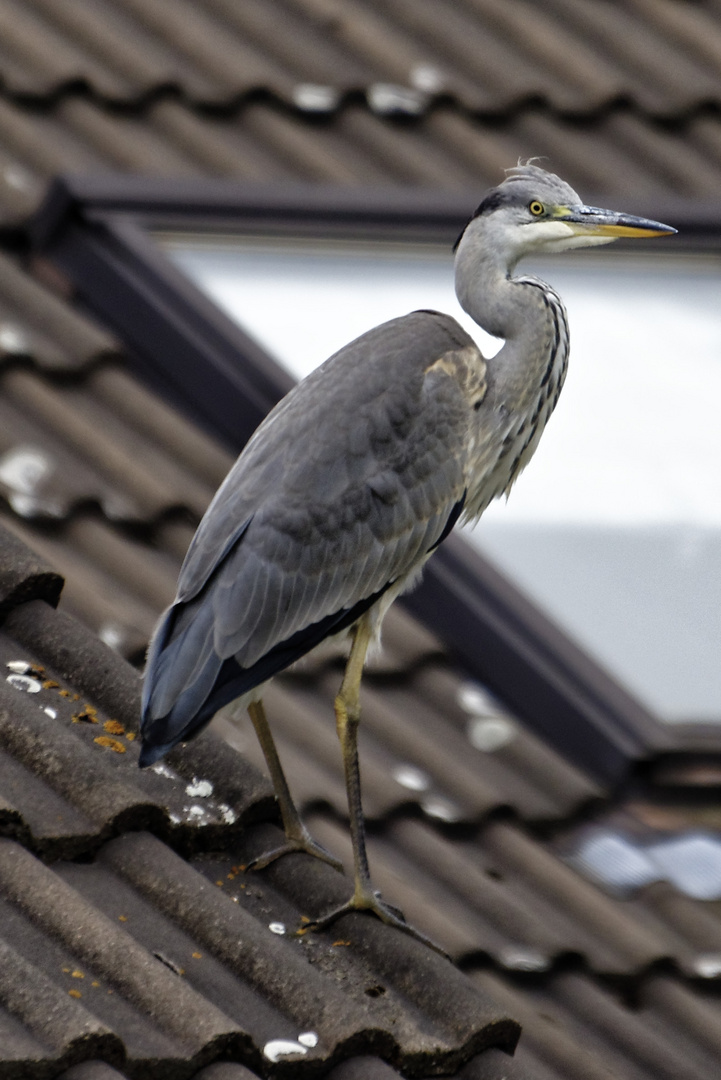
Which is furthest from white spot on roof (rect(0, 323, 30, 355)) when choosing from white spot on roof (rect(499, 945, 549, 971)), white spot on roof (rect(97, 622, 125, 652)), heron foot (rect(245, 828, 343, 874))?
white spot on roof (rect(499, 945, 549, 971))

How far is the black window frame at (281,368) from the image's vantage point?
119 inches

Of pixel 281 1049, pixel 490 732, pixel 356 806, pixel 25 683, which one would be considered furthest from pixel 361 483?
pixel 281 1049

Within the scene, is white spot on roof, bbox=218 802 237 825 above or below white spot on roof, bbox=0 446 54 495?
below

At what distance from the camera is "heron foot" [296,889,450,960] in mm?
2004

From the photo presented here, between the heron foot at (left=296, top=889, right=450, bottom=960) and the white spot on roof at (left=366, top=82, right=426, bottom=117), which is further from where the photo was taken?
the white spot on roof at (left=366, top=82, right=426, bottom=117)

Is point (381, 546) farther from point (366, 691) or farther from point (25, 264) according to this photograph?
point (25, 264)

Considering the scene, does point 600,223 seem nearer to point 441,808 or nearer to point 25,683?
point 441,808

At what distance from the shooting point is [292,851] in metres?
2.12

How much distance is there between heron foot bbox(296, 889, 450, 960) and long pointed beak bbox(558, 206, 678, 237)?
1.17m

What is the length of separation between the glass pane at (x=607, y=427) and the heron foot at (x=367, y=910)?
110 cm

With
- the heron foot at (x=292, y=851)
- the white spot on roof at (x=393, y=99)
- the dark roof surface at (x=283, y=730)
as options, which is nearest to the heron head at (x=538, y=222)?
the dark roof surface at (x=283, y=730)

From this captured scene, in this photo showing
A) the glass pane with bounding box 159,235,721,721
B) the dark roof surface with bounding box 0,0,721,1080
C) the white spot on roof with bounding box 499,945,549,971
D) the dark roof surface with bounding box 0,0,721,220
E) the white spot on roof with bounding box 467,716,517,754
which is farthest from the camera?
the dark roof surface with bounding box 0,0,721,220

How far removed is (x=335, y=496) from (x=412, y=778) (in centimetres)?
68

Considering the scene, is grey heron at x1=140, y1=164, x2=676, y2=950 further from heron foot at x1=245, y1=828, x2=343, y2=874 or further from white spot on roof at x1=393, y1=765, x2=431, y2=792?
white spot on roof at x1=393, y1=765, x2=431, y2=792
